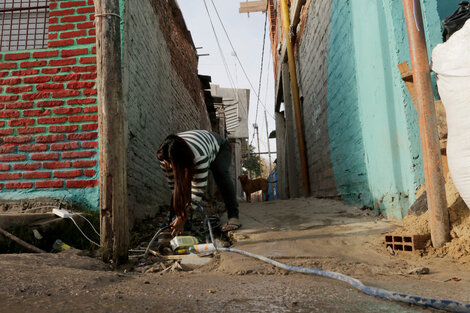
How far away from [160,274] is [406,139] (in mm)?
2340

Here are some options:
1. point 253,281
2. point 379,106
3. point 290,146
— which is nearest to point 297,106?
point 290,146

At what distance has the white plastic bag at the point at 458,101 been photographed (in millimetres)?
1997

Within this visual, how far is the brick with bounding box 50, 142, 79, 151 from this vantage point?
3344 millimetres

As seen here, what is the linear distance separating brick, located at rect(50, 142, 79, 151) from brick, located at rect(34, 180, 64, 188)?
0.33 meters

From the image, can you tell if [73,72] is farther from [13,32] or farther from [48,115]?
[13,32]

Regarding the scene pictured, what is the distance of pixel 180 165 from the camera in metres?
2.84

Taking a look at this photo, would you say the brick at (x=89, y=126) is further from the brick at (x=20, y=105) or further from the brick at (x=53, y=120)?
the brick at (x=20, y=105)

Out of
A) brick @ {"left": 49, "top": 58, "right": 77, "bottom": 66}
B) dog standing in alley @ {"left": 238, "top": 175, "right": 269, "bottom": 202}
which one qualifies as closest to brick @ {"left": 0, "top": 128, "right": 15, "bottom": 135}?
brick @ {"left": 49, "top": 58, "right": 77, "bottom": 66}

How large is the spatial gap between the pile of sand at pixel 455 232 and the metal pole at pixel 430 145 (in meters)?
0.05

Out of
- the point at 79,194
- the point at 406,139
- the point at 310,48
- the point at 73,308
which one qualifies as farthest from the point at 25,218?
the point at 310,48

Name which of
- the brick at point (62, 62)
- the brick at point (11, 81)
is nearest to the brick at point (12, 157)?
the brick at point (11, 81)

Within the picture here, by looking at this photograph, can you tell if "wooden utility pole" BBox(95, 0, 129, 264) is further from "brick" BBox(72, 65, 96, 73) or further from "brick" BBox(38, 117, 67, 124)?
"brick" BBox(38, 117, 67, 124)

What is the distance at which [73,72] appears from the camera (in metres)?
3.46

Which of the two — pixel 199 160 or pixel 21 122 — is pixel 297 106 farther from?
pixel 21 122
